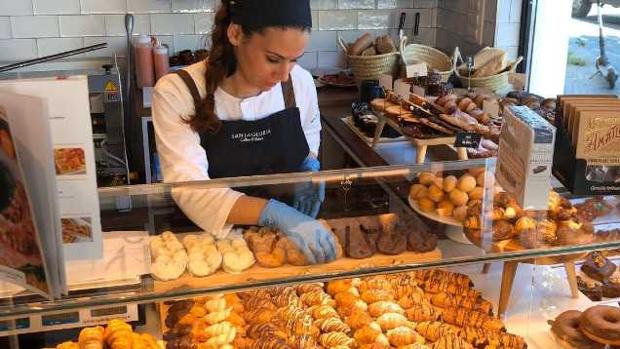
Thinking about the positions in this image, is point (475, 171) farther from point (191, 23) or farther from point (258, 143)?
point (191, 23)

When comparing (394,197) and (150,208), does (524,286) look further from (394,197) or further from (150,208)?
(150,208)

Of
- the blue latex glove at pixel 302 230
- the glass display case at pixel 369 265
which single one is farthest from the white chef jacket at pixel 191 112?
the glass display case at pixel 369 265

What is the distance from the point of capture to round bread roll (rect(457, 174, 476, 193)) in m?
1.69

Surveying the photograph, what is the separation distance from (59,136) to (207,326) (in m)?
0.67

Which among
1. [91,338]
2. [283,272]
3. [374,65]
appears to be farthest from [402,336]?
[374,65]

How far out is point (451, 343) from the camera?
156 centimetres

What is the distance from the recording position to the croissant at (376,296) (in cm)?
167

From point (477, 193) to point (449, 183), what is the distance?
3.1 inches

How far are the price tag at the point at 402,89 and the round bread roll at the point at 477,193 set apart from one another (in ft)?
4.40

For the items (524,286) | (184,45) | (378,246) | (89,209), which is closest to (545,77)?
(184,45)

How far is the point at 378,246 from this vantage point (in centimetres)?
153

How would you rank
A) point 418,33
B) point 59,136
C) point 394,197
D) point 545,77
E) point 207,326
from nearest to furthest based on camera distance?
point 59,136 → point 207,326 → point 394,197 → point 545,77 → point 418,33

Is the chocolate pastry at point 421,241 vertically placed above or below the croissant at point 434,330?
above

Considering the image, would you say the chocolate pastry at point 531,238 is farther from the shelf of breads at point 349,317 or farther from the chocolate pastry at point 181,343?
the chocolate pastry at point 181,343
